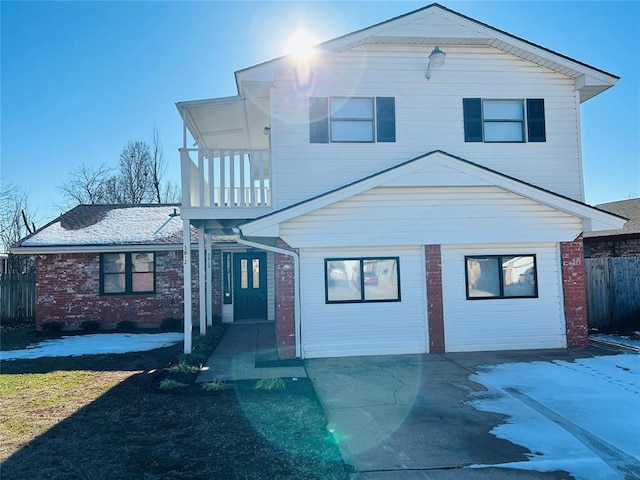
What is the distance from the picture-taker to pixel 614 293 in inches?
477

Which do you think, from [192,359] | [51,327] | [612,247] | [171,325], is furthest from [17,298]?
[612,247]

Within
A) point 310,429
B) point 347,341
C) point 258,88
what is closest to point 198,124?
point 258,88

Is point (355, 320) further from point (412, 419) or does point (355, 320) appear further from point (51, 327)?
point (51, 327)

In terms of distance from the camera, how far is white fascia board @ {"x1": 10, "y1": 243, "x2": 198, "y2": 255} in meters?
13.7

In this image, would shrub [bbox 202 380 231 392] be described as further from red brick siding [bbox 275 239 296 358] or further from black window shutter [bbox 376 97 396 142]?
black window shutter [bbox 376 97 396 142]

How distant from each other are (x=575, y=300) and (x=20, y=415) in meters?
10.6

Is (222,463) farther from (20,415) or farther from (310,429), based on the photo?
(20,415)

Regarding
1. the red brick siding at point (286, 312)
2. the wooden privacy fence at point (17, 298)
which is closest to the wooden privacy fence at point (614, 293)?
the red brick siding at point (286, 312)

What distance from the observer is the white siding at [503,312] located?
31.4ft

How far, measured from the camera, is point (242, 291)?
15.2 meters

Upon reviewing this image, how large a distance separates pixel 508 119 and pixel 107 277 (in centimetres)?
1286

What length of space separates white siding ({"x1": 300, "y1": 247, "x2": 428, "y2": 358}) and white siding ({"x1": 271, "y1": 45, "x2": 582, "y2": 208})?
5.39 ft

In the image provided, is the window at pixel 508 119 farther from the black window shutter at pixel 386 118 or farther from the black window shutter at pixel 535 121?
the black window shutter at pixel 386 118

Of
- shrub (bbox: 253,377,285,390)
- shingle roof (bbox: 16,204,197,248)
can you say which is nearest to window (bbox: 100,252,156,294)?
shingle roof (bbox: 16,204,197,248)
